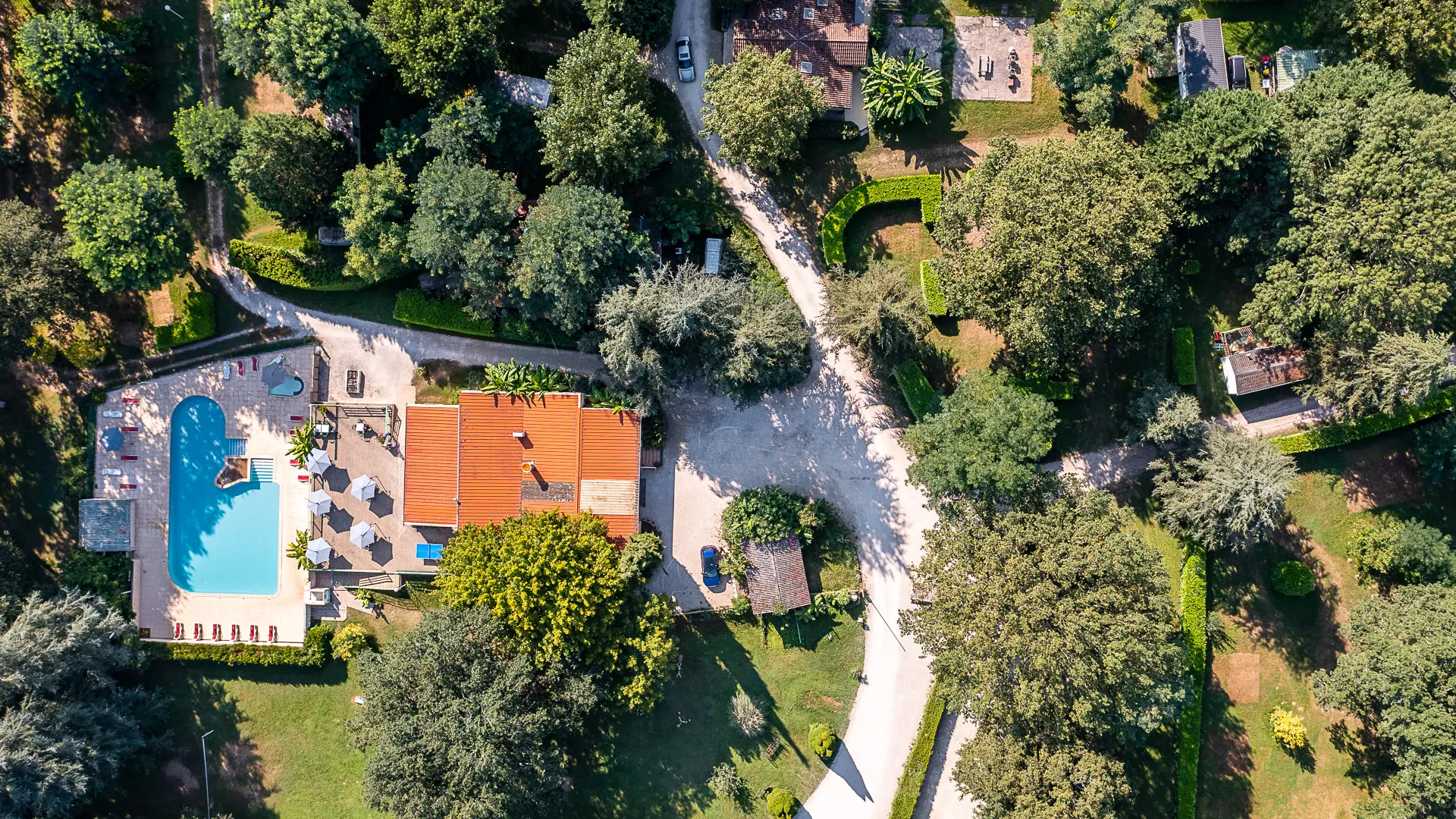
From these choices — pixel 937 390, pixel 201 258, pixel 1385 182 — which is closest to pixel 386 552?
pixel 201 258

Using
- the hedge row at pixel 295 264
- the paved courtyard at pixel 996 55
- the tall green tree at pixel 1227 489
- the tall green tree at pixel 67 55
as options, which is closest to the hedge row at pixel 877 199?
the paved courtyard at pixel 996 55

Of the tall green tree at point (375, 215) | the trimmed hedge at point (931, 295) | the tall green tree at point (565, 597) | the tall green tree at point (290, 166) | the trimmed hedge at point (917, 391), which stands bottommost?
the tall green tree at point (565, 597)

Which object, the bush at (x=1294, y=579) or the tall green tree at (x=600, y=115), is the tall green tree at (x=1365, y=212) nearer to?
the bush at (x=1294, y=579)

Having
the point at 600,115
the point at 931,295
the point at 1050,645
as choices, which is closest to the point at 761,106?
the point at 600,115

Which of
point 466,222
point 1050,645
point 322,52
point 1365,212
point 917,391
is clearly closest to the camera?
point 1050,645

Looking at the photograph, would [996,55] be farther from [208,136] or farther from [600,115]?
[208,136]

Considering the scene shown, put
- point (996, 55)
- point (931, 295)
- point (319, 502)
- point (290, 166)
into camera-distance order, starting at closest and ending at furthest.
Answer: point (290, 166) → point (319, 502) → point (931, 295) → point (996, 55)

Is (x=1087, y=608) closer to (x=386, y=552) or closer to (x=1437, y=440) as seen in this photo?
(x=1437, y=440)

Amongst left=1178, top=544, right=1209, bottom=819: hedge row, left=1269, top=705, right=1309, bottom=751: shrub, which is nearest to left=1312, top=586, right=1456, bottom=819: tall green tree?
left=1269, top=705, right=1309, bottom=751: shrub
